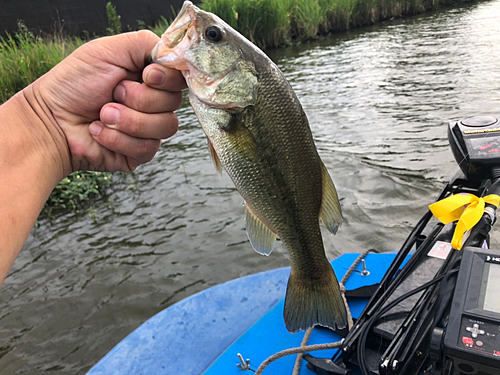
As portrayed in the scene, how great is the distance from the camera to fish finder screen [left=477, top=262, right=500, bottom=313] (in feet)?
4.11

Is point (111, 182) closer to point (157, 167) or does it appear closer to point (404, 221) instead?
point (157, 167)

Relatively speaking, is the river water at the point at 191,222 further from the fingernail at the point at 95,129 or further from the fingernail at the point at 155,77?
the fingernail at the point at 155,77

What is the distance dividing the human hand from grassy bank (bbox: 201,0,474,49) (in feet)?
43.4

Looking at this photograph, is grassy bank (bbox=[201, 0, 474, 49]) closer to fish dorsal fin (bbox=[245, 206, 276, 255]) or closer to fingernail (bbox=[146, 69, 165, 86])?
fingernail (bbox=[146, 69, 165, 86])

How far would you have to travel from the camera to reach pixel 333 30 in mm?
19250

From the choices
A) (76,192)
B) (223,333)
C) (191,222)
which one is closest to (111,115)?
(223,333)

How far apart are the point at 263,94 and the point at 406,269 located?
4.62 ft

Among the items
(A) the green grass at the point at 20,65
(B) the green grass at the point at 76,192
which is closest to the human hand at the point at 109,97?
(B) the green grass at the point at 76,192

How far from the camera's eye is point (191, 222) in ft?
18.6

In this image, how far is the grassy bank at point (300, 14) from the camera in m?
14.6

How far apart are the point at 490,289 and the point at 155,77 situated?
1.53 meters

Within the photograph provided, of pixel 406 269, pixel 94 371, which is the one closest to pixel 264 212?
pixel 406 269

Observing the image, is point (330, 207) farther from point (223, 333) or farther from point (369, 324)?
point (223, 333)

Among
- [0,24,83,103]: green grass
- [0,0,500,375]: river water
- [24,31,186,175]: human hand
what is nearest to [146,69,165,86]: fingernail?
[24,31,186,175]: human hand
